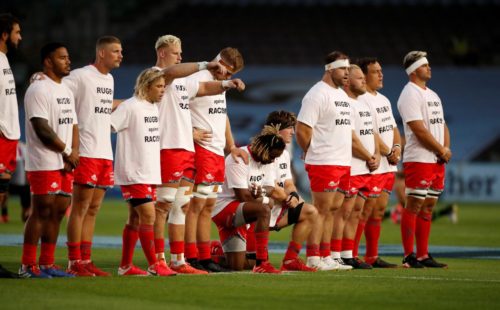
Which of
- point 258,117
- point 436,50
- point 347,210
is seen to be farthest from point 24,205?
point 436,50

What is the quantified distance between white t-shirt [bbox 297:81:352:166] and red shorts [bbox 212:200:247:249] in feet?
3.44

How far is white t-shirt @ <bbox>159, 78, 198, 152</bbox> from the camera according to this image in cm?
1211

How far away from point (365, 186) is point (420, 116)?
1150 millimetres

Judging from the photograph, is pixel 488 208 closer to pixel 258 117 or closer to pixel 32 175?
pixel 258 117

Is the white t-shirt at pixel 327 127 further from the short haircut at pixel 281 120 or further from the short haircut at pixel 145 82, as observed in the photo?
the short haircut at pixel 145 82

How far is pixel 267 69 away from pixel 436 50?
6.24m

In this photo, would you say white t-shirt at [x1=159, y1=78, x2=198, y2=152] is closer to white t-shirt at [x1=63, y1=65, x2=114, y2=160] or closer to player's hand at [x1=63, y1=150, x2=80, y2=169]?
white t-shirt at [x1=63, y1=65, x2=114, y2=160]

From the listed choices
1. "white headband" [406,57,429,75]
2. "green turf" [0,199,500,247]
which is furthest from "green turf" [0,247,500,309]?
"green turf" [0,199,500,247]

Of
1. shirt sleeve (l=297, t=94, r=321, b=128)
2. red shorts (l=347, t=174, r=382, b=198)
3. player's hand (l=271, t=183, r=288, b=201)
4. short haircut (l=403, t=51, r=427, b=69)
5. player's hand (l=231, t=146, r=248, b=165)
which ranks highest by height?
short haircut (l=403, t=51, r=427, b=69)

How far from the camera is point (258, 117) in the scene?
4100cm

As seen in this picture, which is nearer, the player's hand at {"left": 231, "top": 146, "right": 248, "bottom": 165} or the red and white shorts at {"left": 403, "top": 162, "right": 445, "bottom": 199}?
the player's hand at {"left": 231, "top": 146, "right": 248, "bottom": 165}

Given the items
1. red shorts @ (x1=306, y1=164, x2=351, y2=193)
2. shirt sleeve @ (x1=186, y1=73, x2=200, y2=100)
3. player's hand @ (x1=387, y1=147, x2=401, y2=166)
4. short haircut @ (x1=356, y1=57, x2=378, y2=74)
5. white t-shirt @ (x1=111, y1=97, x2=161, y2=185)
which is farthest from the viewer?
short haircut @ (x1=356, y1=57, x2=378, y2=74)

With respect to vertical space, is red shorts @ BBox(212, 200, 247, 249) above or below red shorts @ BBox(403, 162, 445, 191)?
below

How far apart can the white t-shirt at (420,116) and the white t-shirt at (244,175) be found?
2082 mm
